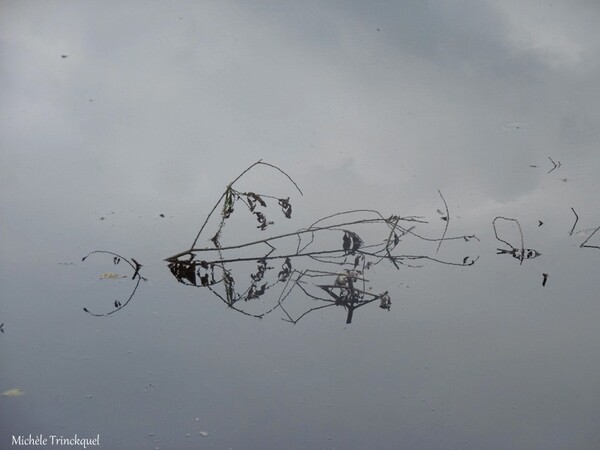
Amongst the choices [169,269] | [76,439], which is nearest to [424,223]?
[169,269]

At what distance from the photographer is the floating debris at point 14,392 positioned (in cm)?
162

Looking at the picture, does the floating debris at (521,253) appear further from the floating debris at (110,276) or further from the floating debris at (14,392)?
the floating debris at (14,392)

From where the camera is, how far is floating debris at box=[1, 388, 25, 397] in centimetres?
162

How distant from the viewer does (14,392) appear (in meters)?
1.62

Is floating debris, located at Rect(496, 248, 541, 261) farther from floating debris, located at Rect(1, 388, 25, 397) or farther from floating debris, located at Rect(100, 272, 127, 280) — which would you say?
floating debris, located at Rect(1, 388, 25, 397)

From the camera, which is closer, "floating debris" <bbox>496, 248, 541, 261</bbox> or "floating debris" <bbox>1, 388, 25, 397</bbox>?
"floating debris" <bbox>1, 388, 25, 397</bbox>

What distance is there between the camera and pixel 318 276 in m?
1.98

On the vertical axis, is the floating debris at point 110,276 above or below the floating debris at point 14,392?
above

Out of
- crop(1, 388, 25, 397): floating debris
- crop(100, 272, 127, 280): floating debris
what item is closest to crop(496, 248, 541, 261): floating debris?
crop(100, 272, 127, 280): floating debris

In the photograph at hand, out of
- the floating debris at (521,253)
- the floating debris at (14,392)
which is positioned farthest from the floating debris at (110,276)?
the floating debris at (521,253)

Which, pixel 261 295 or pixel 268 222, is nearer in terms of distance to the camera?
pixel 261 295

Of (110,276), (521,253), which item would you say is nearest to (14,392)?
(110,276)

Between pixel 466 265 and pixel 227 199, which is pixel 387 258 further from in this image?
pixel 227 199

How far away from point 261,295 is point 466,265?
25.2 inches
